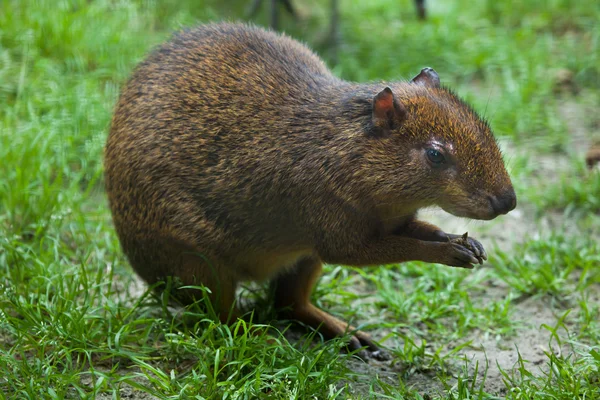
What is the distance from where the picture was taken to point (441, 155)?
13.1ft

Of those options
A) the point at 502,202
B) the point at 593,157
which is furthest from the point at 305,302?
the point at 593,157

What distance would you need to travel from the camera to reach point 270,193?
14.2 feet

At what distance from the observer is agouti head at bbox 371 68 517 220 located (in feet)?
12.9

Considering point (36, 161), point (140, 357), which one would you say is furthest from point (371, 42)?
point (140, 357)

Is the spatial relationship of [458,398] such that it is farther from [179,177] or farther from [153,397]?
[179,177]

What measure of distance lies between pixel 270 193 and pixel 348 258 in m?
0.53

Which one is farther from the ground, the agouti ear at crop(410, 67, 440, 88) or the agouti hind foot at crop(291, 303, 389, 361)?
the agouti ear at crop(410, 67, 440, 88)

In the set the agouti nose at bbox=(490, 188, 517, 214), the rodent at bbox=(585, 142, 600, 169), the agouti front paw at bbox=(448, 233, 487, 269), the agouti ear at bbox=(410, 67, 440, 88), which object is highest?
the agouti ear at bbox=(410, 67, 440, 88)

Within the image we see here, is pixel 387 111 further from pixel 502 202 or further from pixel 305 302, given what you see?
pixel 305 302

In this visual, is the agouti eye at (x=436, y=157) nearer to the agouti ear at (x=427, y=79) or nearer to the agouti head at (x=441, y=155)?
the agouti head at (x=441, y=155)

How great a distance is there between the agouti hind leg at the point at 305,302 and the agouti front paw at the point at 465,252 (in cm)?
90

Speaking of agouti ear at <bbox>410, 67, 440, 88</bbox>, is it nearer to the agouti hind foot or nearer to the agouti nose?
the agouti nose

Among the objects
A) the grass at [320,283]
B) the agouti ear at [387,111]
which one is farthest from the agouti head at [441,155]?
the grass at [320,283]

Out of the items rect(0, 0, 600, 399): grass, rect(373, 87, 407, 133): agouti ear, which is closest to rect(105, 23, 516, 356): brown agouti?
rect(373, 87, 407, 133): agouti ear
